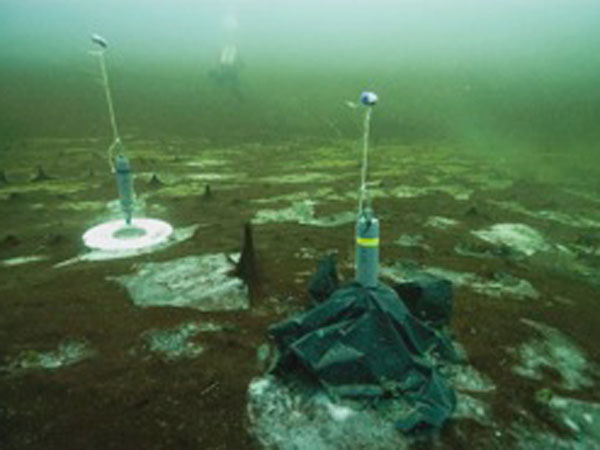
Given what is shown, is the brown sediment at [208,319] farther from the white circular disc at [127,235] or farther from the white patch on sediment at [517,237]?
the white circular disc at [127,235]

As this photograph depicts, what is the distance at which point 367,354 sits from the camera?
4.60 m

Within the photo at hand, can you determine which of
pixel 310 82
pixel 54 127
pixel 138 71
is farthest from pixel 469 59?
pixel 54 127

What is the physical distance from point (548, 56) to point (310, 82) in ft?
81.9

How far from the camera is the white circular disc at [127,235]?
8.63m

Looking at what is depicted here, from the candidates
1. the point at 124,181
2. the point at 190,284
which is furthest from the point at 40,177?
the point at 190,284

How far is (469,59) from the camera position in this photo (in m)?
47.0

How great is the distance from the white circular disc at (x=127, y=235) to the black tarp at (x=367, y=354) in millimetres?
4564

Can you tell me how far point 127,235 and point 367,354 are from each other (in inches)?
237

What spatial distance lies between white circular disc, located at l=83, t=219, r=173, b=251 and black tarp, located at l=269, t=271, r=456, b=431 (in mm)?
4564

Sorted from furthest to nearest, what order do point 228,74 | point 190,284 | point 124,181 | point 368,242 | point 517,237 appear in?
point 228,74 → point 517,237 → point 124,181 → point 190,284 → point 368,242

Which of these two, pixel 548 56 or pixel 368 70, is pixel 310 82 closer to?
pixel 368 70

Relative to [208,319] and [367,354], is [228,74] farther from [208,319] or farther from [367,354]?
[367,354]

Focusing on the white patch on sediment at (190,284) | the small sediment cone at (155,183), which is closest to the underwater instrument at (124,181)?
the white patch on sediment at (190,284)

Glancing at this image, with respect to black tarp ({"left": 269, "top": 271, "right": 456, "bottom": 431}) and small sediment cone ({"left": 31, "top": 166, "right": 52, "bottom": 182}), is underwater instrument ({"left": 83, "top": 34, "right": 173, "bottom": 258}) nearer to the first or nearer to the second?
black tarp ({"left": 269, "top": 271, "right": 456, "bottom": 431})
